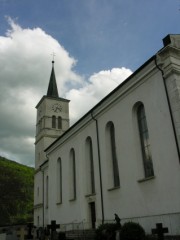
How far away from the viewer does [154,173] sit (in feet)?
47.9

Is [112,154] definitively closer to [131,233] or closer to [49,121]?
[131,233]

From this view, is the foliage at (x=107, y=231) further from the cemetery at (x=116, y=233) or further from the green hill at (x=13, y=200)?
the green hill at (x=13, y=200)

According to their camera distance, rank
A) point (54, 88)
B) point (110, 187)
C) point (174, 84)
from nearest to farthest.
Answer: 1. point (174, 84)
2. point (110, 187)
3. point (54, 88)

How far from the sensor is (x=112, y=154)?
63.1 ft

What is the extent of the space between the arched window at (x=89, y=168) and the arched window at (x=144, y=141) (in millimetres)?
6823

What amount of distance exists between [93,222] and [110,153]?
610cm

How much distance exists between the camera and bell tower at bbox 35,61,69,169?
3950 cm

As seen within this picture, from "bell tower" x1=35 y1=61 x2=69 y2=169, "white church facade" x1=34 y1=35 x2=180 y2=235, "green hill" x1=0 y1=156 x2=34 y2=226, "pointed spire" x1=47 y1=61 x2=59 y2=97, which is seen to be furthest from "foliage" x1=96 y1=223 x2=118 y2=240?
"pointed spire" x1=47 y1=61 x2=59 y2=97

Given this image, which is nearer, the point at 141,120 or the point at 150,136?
the point at 150,136

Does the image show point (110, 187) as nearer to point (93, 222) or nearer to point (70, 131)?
point (93, 222)

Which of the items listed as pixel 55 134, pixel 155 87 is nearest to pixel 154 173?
pixel 155 87

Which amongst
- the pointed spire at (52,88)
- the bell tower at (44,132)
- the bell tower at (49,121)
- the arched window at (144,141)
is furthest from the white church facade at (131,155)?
the pointed spire at (52,88)

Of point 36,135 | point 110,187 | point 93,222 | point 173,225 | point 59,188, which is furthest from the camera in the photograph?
point 36,135

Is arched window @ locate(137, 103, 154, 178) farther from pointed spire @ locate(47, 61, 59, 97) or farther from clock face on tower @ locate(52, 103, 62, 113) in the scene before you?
pointed spire @ locate(47, 61, 59, 97)
